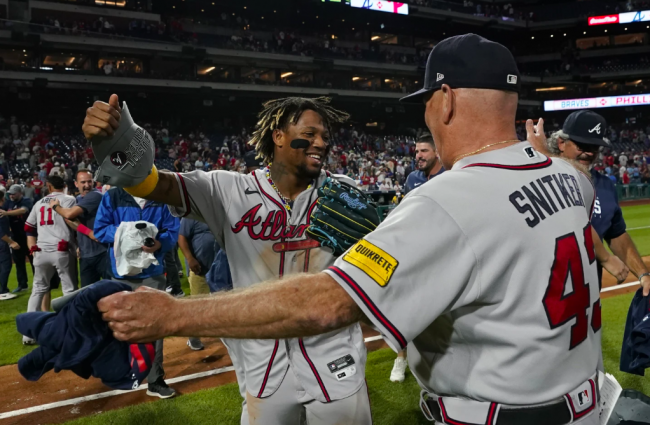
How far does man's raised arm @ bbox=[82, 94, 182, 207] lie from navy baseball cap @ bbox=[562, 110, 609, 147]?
3079mm

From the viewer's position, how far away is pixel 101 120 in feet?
6.91

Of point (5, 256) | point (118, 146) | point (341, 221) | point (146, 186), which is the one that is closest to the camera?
point (341, 221)

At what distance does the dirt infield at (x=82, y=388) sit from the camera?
166 inches

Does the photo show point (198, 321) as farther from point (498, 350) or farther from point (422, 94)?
point (422, 94)

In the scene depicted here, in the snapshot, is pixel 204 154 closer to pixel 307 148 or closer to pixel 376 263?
pixel 307 148

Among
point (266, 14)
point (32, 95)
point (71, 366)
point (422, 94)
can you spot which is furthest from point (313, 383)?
point (266, 14)

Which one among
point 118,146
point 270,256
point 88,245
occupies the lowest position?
point 88,245

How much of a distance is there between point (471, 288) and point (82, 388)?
464cm

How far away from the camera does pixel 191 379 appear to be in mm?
4902

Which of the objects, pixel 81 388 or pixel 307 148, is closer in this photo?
pixel 307 148

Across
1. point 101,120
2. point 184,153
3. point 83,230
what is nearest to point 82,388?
point 83,230

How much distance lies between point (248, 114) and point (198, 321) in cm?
3376

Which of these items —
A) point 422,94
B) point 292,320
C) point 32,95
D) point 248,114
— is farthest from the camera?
point 248,114

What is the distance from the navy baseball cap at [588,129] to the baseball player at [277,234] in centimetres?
204
